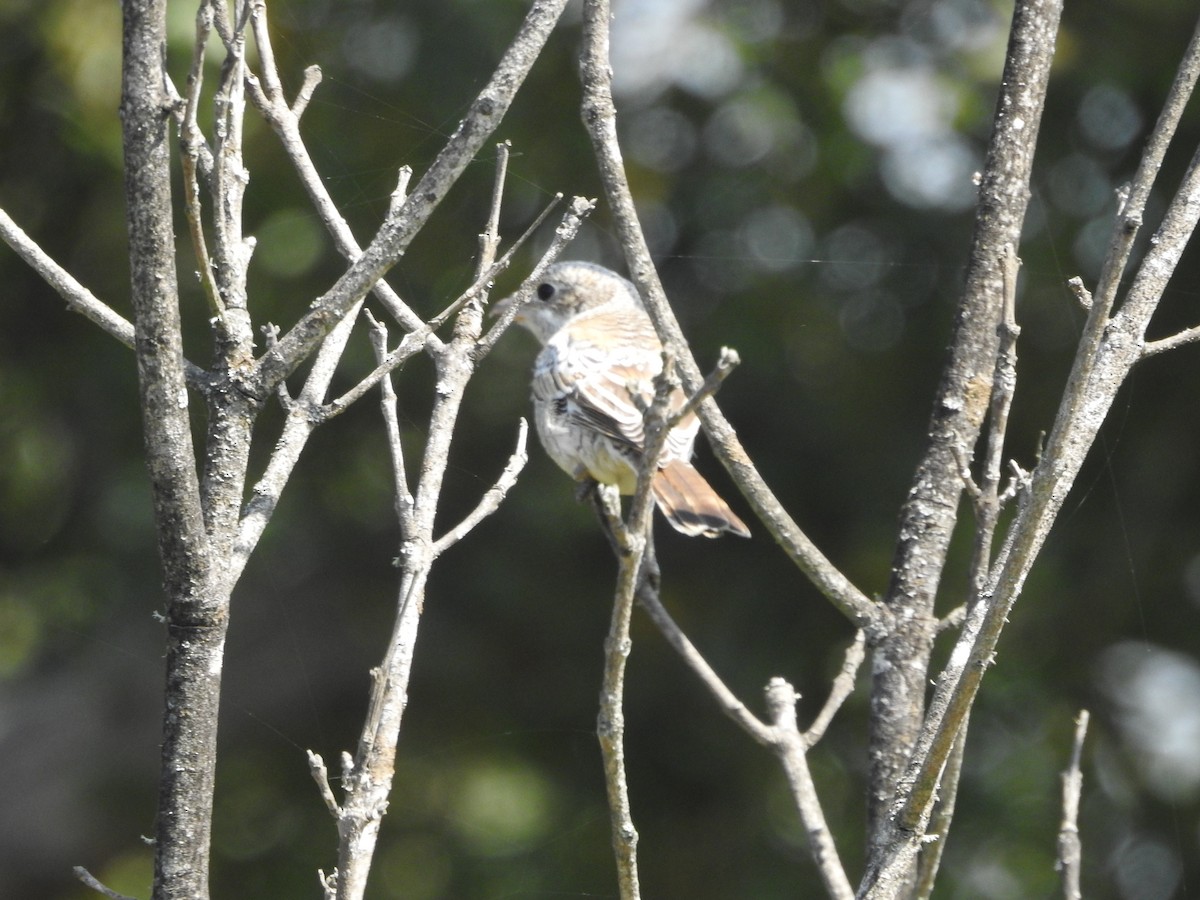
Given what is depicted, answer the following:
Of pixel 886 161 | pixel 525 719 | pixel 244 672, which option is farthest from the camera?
pixel 244 672

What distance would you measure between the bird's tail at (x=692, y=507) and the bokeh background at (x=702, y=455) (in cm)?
87

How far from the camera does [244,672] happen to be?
476 centimetres

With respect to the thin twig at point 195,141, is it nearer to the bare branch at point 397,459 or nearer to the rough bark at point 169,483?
the rough bark at point 169,483

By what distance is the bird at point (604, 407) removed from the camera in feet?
9.64

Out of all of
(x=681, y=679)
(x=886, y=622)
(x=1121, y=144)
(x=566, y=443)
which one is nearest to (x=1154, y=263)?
(x=886, y=622)

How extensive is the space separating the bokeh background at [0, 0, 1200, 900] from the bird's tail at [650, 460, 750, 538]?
868mm

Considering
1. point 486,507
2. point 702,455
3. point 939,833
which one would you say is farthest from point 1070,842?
point 702,455

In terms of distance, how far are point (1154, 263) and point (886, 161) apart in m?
2.64

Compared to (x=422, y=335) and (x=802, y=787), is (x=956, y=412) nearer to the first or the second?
(x=802, y=787)

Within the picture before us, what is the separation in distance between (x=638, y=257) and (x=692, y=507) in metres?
1.22

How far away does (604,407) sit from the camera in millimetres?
3430

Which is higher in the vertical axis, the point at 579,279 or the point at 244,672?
the point at 579,279

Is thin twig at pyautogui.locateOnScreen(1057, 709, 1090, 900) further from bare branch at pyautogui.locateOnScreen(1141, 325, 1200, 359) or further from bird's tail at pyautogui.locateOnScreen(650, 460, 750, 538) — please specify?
bird's tail at pyautogui.locateOnScreen(650, 460, 750, 538)

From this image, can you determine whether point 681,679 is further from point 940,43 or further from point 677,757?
point 940,43
